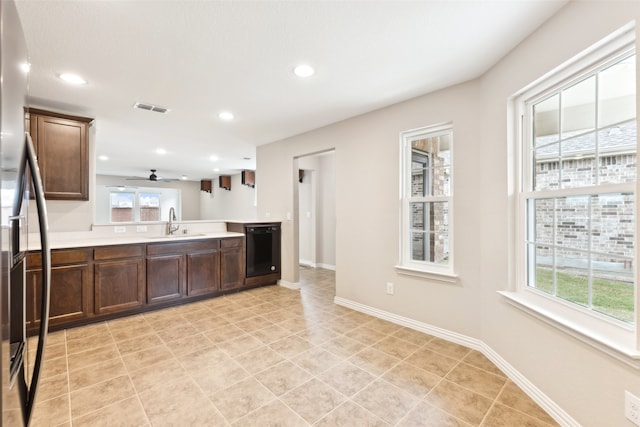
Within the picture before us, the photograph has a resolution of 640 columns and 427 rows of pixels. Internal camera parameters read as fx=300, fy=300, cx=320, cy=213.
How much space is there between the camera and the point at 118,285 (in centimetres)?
336

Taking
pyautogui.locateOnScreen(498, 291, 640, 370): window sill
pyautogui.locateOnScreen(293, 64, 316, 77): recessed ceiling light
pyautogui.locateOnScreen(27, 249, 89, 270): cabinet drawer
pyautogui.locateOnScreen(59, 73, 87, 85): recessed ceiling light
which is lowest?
pyautogui.locateOnScreen(498, 291, 640, 370): window sill

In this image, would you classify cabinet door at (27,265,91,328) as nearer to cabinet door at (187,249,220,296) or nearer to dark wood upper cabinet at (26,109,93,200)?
dark wood upper cabinet at (26,109,93,200)

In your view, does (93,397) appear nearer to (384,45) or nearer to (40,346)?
(40,346)

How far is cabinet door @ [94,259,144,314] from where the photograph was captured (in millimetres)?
3236

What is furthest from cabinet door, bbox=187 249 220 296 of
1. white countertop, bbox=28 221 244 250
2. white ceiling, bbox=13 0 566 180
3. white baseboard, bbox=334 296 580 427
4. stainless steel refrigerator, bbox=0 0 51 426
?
stainless steel refrigerator, bbox=0 0 51 426

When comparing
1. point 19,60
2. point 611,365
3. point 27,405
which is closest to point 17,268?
point 27,405

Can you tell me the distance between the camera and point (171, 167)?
7.49m

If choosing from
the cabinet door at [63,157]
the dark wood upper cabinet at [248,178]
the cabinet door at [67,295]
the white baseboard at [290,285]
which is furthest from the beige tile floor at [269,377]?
the dark wood upper cabinet at [248,178]

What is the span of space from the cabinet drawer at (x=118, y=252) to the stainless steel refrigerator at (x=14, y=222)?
8.32 ft

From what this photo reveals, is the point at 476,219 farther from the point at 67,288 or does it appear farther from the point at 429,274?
the point at 67,288

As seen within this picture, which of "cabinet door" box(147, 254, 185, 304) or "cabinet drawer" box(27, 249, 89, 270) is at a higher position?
"cabinet drawer" box(27, 249, 89, 270)

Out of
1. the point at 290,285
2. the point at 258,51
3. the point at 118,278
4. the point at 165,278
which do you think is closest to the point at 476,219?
the point at 258,51

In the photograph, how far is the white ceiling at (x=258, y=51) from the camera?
68.1 inches

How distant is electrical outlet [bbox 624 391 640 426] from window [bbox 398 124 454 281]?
142cm
